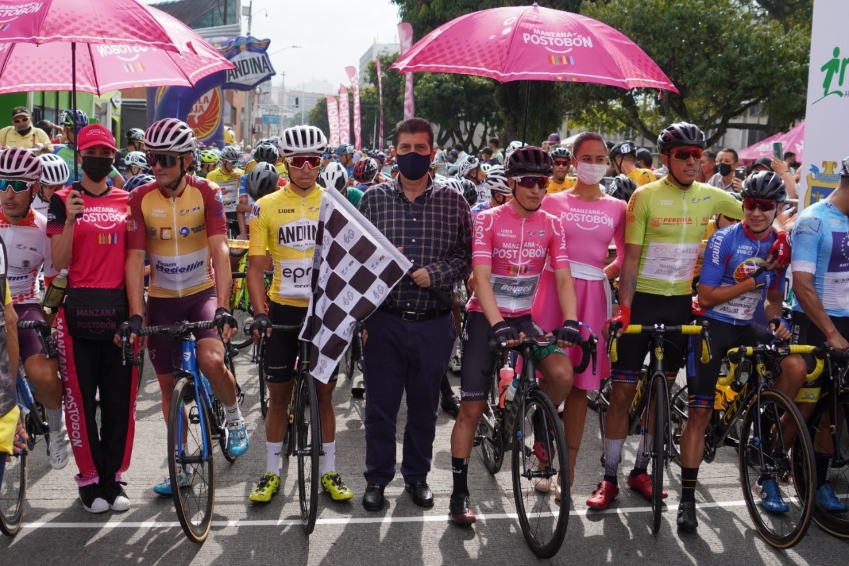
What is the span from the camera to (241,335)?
1013 centimetres

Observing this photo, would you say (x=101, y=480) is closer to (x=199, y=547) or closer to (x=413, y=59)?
(x=199, y=547)

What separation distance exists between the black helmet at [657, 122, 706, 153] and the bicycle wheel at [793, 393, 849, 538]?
1.76 m

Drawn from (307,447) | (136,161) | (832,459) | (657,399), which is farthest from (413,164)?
(136,161)

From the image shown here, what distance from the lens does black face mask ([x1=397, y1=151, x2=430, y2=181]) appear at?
520 centimetres

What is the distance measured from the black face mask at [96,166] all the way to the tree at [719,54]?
92.9 feet

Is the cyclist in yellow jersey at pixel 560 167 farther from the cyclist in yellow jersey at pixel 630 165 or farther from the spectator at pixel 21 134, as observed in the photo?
the spectator at pixel 21 134

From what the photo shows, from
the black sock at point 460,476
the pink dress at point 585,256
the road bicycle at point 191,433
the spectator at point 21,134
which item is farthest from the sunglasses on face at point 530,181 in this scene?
the spectator at point 21,134

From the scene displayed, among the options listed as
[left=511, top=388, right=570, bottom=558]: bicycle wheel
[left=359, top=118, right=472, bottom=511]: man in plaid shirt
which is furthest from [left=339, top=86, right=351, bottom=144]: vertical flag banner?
[left=511, top=388, right=570, bottom=558]: bicycle wheel

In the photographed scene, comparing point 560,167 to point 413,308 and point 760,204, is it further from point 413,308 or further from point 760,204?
point 413,308

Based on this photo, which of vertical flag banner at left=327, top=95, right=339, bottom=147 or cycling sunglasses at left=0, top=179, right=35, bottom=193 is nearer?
cycling sunglasses at left=0, top=179, right=35, bottom=193

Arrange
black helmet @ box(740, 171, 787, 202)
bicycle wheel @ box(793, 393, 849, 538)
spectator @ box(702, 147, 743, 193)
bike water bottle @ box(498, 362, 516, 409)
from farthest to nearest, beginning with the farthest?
spectator @ box(702, 147, 743, 193)
bike water bottle @ box(498, 362, 516, 409)
black helmet @ box(740, 171, 787, 202)
bicycle wheel @ box(793, 393, 849, 538)

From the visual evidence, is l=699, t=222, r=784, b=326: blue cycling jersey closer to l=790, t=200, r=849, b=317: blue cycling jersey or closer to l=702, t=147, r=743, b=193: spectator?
l=790, t=200, r=849, b=317: blue cycling jersey

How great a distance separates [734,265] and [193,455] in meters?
3.45

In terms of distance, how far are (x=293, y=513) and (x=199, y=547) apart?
699 mm
